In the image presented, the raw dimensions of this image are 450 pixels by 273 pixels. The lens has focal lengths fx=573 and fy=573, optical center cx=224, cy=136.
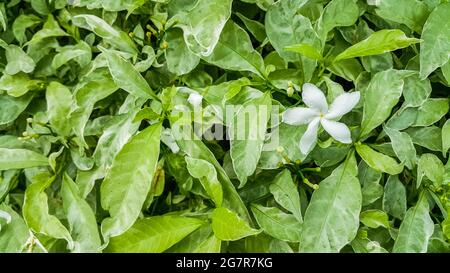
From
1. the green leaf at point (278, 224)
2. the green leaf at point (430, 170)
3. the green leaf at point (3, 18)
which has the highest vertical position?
the green leaf at point (3, 18)

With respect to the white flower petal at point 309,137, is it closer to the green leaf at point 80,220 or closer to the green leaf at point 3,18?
the green leaf at point 80,220

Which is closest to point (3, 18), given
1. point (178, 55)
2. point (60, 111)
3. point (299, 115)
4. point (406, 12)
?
point (60, 111)

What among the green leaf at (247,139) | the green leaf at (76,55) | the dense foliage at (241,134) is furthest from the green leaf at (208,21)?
the green leaf at (76,55)

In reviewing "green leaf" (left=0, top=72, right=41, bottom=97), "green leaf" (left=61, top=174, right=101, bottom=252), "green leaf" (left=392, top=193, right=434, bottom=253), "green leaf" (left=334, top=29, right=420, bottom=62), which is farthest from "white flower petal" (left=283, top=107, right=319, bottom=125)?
"green leaf" (left=0, top=72, right=41, bottom=97)

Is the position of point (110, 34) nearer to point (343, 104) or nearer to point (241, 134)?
point (241, 134)

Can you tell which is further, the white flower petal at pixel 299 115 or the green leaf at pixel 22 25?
the green leaf at pixel 22 25
